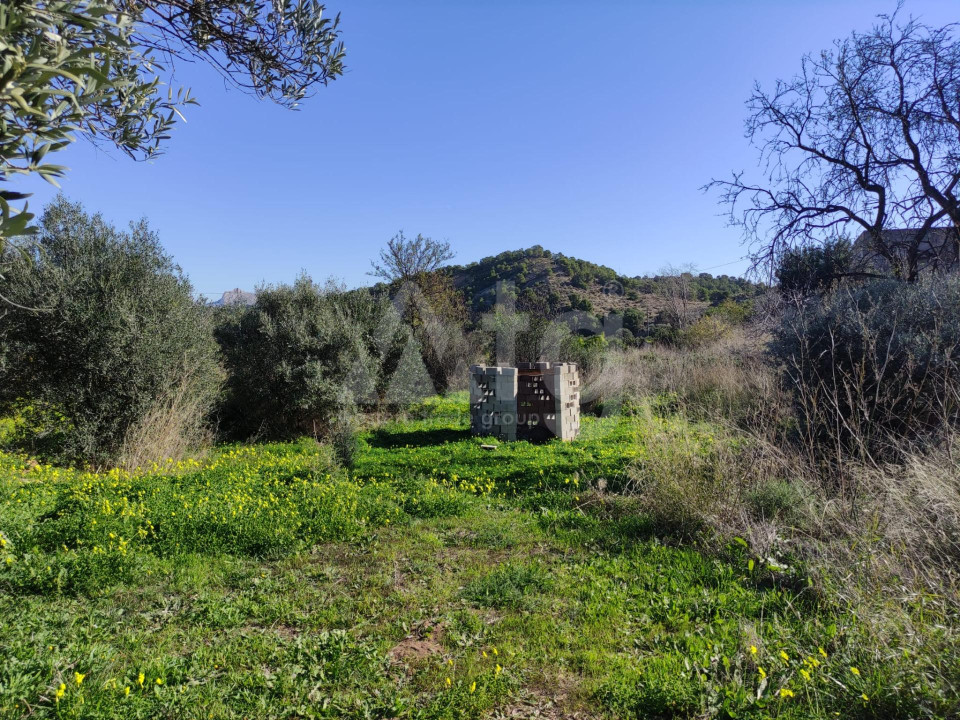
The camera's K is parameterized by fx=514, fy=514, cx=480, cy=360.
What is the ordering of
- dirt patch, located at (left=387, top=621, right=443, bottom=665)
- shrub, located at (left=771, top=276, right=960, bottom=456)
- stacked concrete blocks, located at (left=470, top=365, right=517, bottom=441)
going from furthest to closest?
stacked concrete blocks, located at (left=470, top=365, right=517, bottom=441)
shrub, located at (left=771, top=276, right=960, bottom=456)
dirt patch, located at (left=387, top=621, right=443, bottom=665)

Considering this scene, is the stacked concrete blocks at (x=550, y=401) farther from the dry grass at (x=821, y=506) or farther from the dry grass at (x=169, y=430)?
the dry grass at (x=169, y=430)

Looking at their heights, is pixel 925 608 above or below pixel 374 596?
above

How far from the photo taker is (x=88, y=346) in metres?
7.69

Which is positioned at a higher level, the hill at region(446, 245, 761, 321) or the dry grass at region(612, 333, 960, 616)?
the hill at region(446, 245, 761, 321)

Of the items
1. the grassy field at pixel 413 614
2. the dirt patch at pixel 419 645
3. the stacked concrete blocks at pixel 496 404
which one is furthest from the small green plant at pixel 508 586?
the stacked concrete blocks at pixel 496 404

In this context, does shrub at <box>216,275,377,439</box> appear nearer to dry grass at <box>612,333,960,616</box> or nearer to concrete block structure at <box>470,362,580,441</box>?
concrete block structure at <box>470,362,580,441</box>

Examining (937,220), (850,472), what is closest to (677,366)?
(937,220)

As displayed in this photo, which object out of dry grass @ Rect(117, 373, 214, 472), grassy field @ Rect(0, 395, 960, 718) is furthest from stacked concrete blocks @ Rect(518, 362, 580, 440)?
dry grass @ Rect(117, 373, 214, 472)

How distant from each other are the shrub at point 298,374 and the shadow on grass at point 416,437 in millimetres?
1399

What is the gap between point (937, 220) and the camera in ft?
21.6

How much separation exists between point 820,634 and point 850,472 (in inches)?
72.3

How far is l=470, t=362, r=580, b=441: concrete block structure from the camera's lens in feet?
32.4

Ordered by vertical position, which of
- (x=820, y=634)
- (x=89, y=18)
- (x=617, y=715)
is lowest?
(x=617, y=715)

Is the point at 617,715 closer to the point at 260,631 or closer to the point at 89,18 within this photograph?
the point at 260,631
